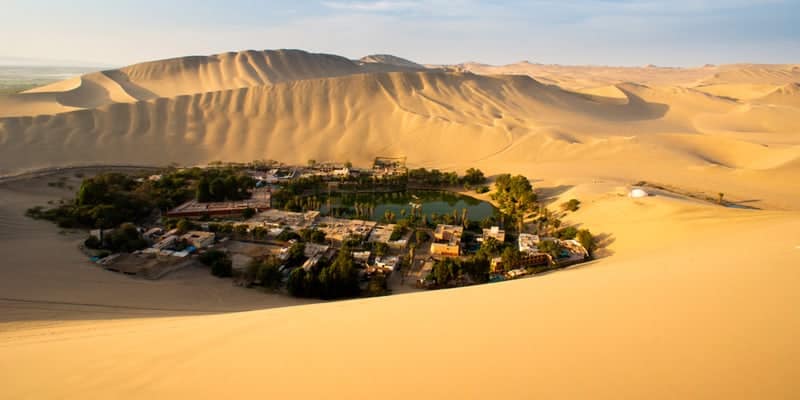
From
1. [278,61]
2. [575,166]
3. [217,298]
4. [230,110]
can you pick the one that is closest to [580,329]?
[217,298]

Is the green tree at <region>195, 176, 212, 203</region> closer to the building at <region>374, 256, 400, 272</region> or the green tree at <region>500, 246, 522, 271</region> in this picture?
the building at <region>374, 256, 400, 272</region>

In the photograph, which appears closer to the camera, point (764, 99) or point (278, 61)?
point (764, 99)

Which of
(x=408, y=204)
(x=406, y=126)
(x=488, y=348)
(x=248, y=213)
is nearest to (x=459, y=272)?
(x=488, y=348)

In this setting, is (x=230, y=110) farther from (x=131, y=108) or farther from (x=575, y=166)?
(x=575, y=166)

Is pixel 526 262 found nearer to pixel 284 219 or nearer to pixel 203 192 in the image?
pixel 284 219

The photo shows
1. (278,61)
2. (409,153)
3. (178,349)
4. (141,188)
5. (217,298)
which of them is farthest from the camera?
(278,61)

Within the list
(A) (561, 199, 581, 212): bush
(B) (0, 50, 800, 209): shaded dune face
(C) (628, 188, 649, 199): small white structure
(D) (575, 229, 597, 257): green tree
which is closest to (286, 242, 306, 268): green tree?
(D) (575, 229, 597, 257): green tree
